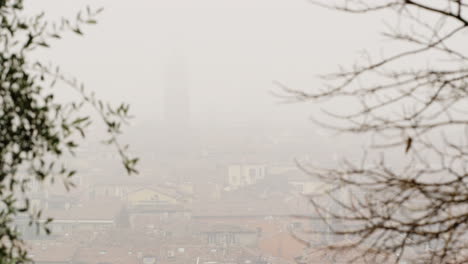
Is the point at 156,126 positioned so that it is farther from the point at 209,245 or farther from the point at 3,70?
the point at 3,70

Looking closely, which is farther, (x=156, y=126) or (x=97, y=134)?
(x=156, y=126)

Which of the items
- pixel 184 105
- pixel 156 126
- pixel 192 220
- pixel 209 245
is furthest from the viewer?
pixel 184 105

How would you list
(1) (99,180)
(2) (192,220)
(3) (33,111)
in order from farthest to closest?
(1) (99,180)
(2) (192,220)
(3) (33,111)

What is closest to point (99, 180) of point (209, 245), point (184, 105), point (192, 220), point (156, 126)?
point (192, 220)

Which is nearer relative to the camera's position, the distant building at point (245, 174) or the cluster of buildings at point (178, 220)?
the cluster of buildings at point (178, 220)

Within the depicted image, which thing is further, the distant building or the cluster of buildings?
the distant building

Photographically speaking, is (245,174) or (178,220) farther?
(245,174)

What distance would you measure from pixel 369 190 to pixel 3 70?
1.03 m

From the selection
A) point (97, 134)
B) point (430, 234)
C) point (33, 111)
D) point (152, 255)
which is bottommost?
point (152, 255)

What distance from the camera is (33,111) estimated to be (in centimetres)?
224

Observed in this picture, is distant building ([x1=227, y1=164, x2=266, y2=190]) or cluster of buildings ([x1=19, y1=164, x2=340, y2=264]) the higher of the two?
distant building ([x1=227, y1=164, x2=266, y2=190])

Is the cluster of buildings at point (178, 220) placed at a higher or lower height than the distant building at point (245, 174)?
lower

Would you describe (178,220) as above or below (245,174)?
below

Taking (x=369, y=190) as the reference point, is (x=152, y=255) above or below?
below
